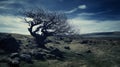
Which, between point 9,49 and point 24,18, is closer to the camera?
point 9,49

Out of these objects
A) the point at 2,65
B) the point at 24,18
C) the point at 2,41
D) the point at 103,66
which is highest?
the point at 24,18

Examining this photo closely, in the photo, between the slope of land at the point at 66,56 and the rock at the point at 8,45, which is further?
the rock at the point at 8,45

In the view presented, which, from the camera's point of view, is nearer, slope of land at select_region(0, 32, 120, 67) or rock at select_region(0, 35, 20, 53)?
slope of land at select_region(0, 32, 120, 67)

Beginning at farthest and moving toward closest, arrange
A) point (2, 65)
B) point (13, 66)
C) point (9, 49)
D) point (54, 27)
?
point (54, 27) → point (9, 49) → point (2, 65) → point (13, 66)

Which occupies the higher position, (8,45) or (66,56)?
(8,45)

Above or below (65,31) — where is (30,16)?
above

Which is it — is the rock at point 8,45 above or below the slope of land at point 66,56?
above

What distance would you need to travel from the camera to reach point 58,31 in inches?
1816

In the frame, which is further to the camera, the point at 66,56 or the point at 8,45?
the point at 66,56

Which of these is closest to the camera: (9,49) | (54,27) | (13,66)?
(13,66)

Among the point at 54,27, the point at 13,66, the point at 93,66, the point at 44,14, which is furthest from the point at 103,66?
the point at 44,14

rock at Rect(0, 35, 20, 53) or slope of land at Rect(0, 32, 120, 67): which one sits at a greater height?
rock at Rect(0, 35, 20, 53)

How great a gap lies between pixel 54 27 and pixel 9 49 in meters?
16.2

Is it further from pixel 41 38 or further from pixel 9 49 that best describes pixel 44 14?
pixel 9 49
